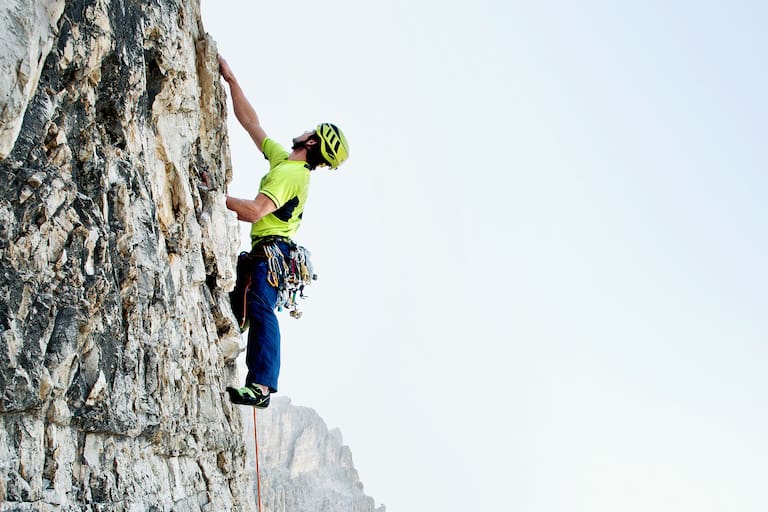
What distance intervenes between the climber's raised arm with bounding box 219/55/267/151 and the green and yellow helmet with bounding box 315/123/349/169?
2.97ft

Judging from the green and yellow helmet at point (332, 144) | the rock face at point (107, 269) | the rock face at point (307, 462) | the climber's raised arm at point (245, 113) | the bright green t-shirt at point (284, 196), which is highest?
the rock face at point (307, 462)

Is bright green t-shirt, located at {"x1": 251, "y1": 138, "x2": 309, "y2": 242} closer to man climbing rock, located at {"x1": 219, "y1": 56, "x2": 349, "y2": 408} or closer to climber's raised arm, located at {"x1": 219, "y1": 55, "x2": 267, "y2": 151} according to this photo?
man climbing rock, located at {"x1": 219, "y1": 56, "x2": 349, "y2": 408}

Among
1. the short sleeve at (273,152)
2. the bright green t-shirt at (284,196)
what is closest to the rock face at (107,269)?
the bright green t-shirt at (284,196)

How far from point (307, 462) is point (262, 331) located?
265 feet

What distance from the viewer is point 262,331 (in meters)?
6.97

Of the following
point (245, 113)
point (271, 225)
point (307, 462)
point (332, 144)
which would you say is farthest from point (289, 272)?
point (307, 462)

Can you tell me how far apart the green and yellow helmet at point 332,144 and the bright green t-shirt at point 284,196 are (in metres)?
0.26

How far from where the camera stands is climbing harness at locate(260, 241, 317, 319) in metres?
7.09

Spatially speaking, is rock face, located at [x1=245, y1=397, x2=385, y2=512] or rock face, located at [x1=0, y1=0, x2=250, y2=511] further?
rock face, located at [x1=245, y1=397, x2=385, y2=512]

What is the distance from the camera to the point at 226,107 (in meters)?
7.65

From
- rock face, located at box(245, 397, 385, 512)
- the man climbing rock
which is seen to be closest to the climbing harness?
the man climbing rock

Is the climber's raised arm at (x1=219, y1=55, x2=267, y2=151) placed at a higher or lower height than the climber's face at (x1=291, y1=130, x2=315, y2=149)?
higher

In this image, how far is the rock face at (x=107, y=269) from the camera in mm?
3338

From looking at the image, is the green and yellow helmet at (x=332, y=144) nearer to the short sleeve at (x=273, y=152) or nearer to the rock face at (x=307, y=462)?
the short sleeve at (x=273, y=152)
